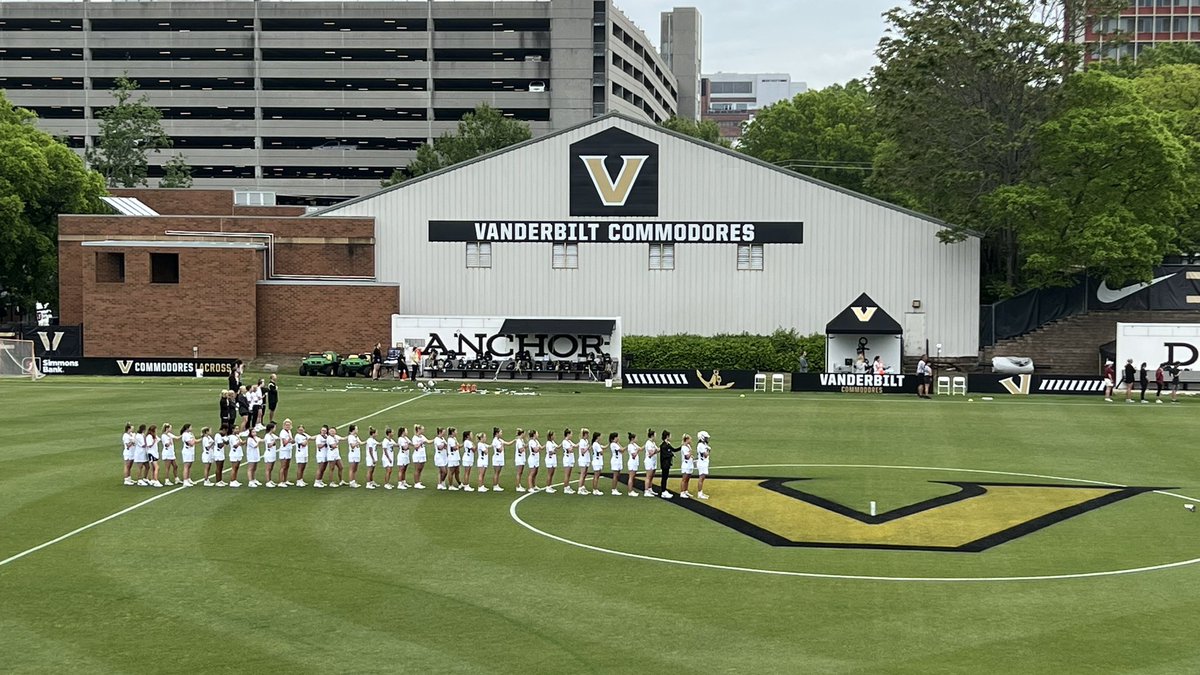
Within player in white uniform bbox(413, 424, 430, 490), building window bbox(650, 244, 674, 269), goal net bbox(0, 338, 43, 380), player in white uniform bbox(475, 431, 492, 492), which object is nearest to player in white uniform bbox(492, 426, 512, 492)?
player in white uniform bbox(475, 431, 492, 492)

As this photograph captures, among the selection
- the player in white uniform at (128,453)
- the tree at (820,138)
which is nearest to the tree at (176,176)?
the tree at (820,138)

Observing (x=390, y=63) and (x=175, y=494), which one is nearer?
(x=175, y=494)

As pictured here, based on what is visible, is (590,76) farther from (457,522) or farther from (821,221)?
(457,522)

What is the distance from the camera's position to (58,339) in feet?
215

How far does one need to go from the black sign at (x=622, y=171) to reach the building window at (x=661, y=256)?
1.92 metres

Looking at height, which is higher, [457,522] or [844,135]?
[844,135]

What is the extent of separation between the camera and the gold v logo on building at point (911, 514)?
24297mm

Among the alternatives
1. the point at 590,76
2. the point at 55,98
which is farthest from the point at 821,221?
the point at 55,98

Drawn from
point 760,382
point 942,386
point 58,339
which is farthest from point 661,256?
point 58,339

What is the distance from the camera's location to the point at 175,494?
93.2 feet

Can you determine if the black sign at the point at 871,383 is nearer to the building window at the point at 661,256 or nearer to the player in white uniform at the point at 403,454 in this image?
the building window at the point at 661,256

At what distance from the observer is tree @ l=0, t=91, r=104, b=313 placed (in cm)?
7112

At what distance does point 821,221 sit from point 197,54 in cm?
9413

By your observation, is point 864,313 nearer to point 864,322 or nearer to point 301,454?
point 864,322
